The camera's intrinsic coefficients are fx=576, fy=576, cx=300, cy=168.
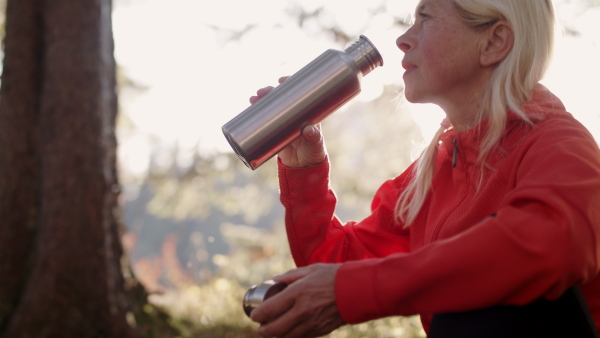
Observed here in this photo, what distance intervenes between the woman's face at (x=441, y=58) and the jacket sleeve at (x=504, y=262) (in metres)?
0.63

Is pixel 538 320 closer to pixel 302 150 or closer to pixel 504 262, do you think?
pixel 504 262

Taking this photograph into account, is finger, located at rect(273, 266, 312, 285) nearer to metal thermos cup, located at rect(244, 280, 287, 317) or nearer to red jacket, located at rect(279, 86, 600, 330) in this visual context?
metal thermos cup, located at rect(244, 280, 287, 317)

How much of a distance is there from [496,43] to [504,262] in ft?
2.87

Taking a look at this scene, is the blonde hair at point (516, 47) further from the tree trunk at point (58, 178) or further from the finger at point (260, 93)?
the tree trunk at point (58, 178)

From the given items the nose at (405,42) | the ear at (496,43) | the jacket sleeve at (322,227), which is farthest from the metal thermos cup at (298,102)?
the ear at (496,43)

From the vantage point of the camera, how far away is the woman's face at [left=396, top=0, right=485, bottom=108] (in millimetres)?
1823

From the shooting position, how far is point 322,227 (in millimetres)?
2090

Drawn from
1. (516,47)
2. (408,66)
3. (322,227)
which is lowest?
(322,227)

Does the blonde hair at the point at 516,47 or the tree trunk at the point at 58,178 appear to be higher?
the blonde hair at the point at 516,47

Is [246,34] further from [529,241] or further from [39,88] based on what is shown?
[529,241]

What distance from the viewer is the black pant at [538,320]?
4.10ft

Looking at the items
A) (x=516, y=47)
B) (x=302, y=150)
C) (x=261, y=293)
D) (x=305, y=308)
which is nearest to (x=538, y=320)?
(x=305, y=308)

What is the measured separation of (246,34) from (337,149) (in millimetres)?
1924

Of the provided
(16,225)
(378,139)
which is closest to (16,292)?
(16,225)
